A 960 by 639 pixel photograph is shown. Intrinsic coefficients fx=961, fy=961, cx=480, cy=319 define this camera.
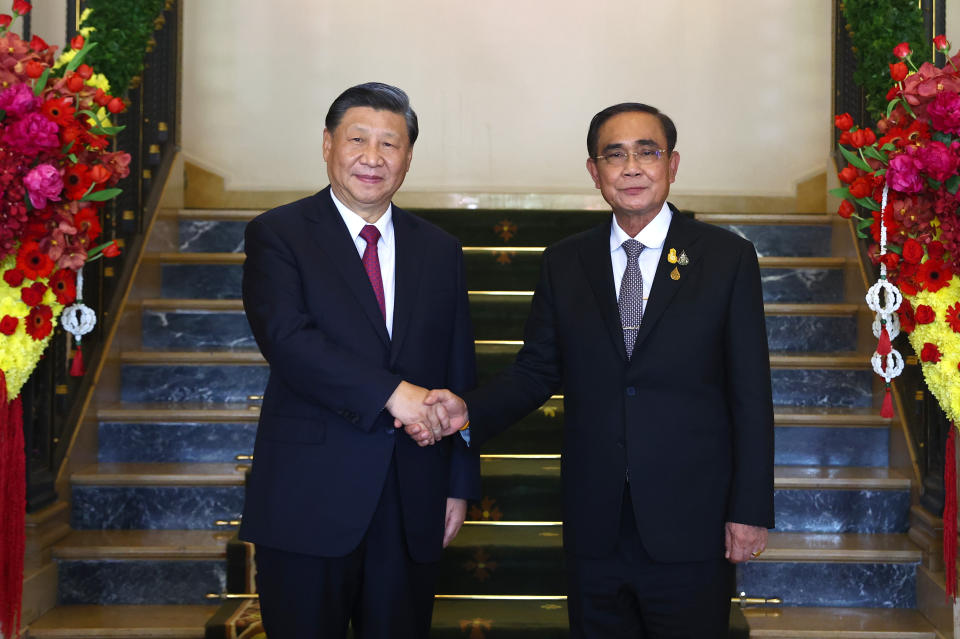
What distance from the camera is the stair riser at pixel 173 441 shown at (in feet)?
12.3

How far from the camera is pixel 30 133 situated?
2436mm

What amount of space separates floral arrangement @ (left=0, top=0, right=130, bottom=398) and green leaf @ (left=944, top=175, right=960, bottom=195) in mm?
2210

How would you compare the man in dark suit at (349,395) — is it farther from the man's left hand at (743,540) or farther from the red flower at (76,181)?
the red flower at (76,181)

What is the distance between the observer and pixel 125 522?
11.4ft

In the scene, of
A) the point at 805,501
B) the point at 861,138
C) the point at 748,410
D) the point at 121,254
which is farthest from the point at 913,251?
the point at 121,254

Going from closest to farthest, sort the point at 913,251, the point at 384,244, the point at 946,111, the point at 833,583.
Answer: the point at 384,244
the point at 946,111
the point at 913,251
the point at 833,583

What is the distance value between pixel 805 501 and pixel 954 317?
46.8 inches

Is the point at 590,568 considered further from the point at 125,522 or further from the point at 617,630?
the point at 125,522

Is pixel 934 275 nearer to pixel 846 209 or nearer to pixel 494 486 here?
pixel 846 209

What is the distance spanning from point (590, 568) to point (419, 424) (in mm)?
517

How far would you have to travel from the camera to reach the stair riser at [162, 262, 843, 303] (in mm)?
4465

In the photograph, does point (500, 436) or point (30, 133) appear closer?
point (30, 133)

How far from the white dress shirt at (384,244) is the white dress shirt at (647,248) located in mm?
514

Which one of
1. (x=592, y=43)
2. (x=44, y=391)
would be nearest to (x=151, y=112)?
(x=44, y=391)
